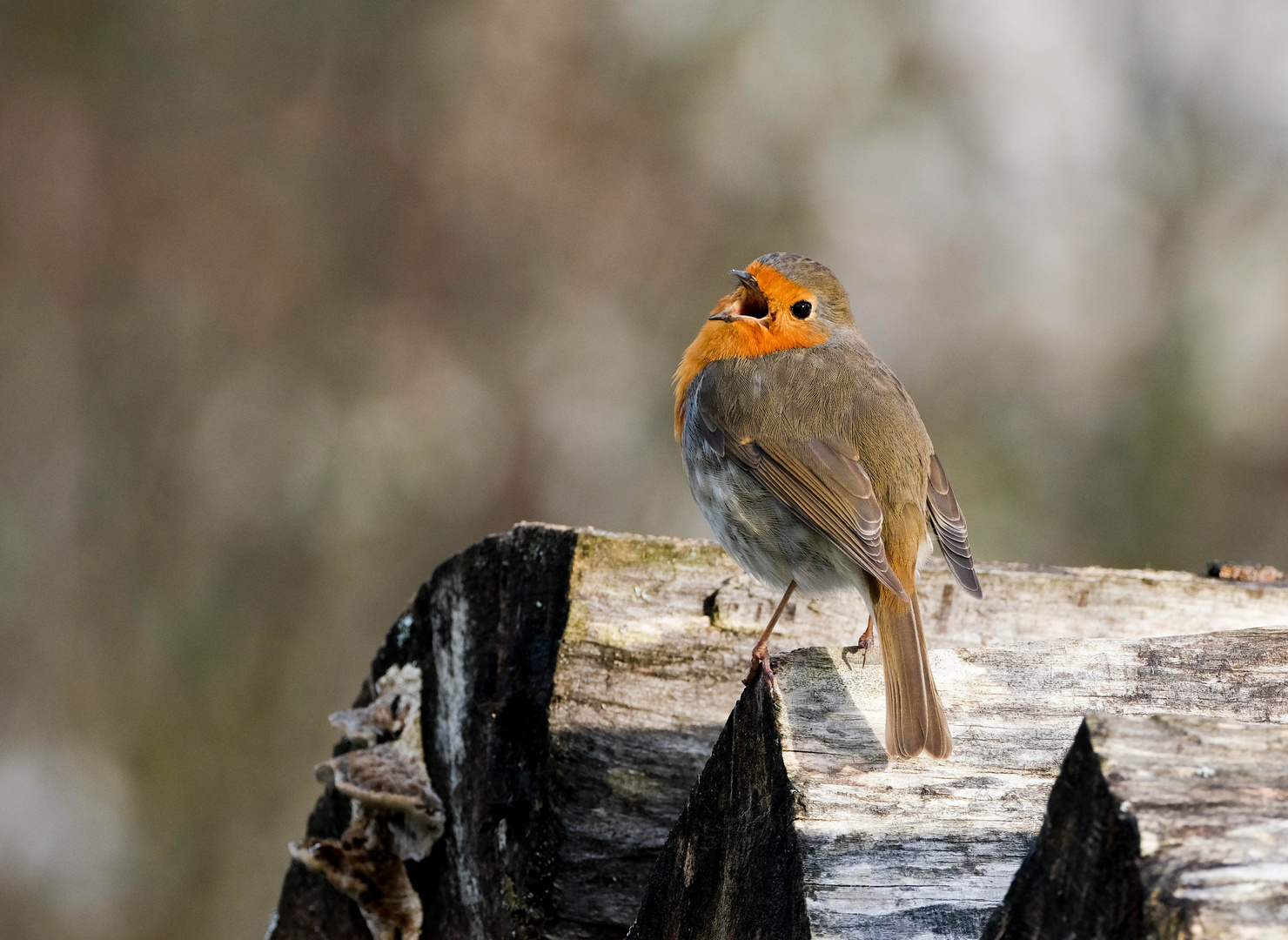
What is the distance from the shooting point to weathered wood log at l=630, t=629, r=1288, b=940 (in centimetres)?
147

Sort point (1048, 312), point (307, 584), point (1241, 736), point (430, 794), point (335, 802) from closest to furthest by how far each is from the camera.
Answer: point (1241, 736) → point (430, 794) → point (335, 802) → point (307, 584) → point (1048, 312)

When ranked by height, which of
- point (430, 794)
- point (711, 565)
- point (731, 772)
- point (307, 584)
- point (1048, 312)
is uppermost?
point (1048, 312)

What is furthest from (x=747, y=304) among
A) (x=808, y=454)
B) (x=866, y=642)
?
(x=866, y=642)

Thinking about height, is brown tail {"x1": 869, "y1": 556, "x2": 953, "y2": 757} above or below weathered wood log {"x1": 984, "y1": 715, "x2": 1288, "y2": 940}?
above

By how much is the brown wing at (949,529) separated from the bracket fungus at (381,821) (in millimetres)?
1194

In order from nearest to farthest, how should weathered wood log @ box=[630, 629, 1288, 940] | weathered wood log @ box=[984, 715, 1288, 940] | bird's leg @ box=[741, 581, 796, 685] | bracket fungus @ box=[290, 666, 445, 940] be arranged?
weathered wood log @ box=[984, 715, 1288, 940], weathered wood log @ box=[630, 629, 1288, 940], bird's leg @ box=[741, 581, 796, 685], bracket fungus @ box=[290, 666, 445, 940]

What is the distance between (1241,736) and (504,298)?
555 centimetres

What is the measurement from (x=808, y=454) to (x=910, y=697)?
1.13 meters

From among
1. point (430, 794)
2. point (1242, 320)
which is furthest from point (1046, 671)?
point (1242, 320)

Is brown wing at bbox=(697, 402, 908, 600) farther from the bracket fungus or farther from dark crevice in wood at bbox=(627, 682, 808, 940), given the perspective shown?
the bracket fungus

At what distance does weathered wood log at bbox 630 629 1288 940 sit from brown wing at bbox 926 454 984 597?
54cm

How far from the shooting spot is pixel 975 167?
23.7 ft

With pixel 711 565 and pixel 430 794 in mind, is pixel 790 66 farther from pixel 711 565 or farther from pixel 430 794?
pixel 430 794

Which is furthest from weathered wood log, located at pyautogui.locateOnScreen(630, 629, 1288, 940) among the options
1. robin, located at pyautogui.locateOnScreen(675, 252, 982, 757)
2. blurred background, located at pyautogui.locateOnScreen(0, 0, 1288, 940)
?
blurred background, located at pyautogui.locateOnScreen(0, 0, 1288, 940)
